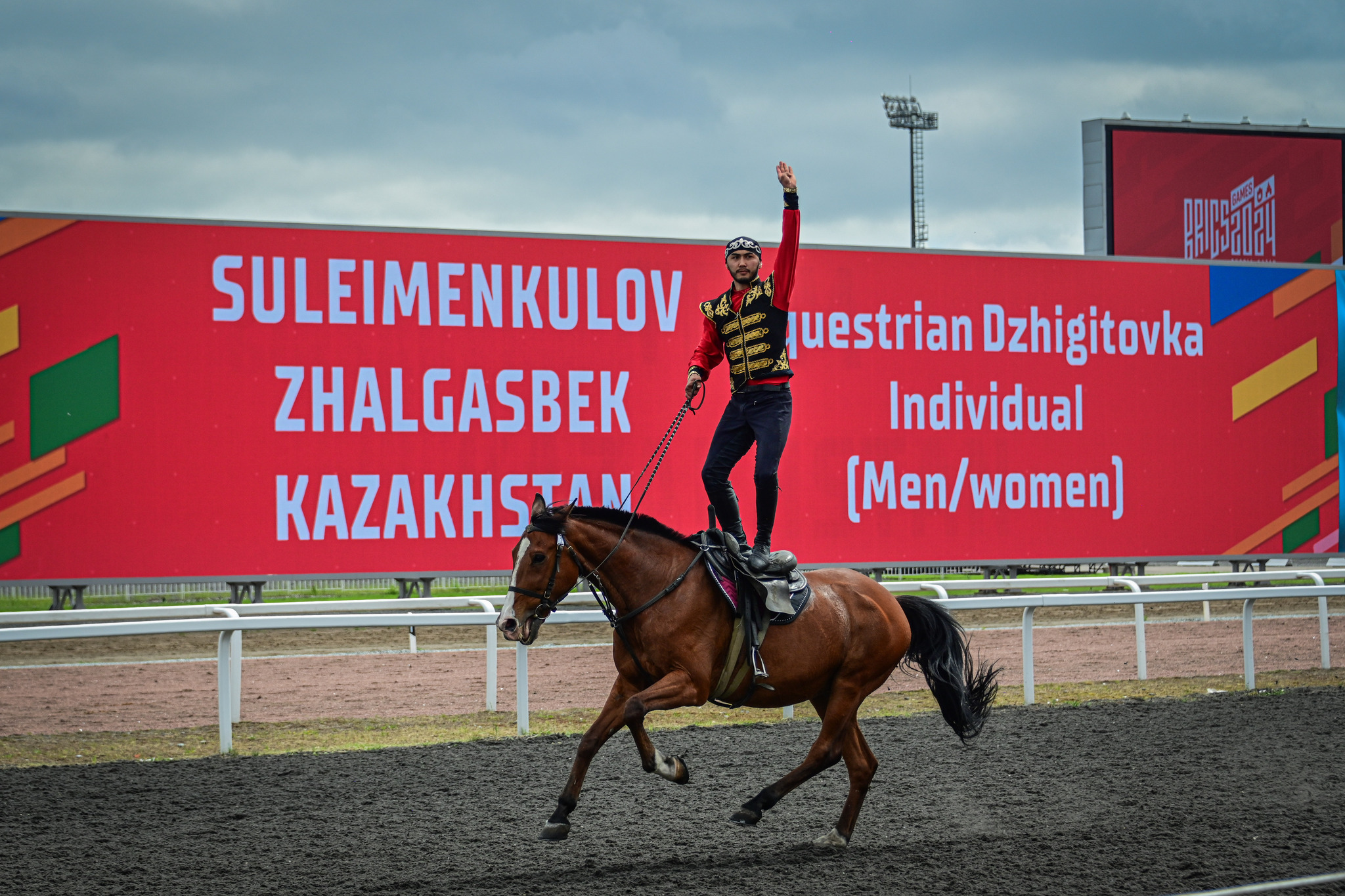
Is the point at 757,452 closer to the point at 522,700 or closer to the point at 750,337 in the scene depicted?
the point at 750,337

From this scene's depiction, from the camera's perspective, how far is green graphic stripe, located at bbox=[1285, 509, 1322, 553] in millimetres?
12625

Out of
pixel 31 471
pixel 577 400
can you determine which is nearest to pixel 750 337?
pixel 577 400

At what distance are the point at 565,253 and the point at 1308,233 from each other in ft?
61.8

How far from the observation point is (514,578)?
194 inches

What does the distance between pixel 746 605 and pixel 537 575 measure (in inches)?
38.2

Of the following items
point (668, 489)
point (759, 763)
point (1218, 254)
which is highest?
point (1218, 254)

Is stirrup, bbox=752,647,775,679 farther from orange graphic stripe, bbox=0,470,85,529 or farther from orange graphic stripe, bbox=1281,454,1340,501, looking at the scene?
orange graphic stripe, bbox=1281,454,1340,501

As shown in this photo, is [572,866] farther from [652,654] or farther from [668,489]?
[668,489]

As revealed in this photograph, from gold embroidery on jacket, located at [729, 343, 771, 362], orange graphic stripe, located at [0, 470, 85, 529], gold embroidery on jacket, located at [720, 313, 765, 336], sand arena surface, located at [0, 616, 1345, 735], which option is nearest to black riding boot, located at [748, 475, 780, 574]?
gold embroidery on jacket, located at [729, 343, 771, 362]

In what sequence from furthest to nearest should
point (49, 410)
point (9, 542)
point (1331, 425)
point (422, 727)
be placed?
point (1331, 425) < point (49, 410) < point (9, 542) < point (422, 727)

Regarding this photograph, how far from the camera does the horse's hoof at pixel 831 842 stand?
17.5 ft

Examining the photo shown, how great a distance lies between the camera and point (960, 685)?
6.11 m

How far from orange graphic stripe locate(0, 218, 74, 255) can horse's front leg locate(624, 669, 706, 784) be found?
24.0ft

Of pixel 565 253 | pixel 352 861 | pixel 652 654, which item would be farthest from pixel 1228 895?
pixel 565 253
